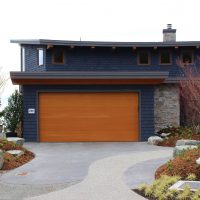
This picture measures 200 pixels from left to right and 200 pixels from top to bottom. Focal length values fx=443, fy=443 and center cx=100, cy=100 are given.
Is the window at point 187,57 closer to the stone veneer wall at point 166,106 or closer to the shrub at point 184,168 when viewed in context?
the stone veneer wall at point 166,106

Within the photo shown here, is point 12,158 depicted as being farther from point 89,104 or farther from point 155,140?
point 155,140

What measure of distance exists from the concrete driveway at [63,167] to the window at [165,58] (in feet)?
27.5

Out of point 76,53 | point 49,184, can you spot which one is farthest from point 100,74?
point 49,184

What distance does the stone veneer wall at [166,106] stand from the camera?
983 inches

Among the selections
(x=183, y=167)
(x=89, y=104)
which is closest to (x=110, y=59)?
(x=89, y=104)

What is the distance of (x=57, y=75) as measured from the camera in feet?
72.3

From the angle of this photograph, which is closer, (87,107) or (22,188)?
(22,188)

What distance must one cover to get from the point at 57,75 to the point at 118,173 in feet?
32.2

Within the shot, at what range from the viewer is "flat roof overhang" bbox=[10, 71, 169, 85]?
21984 millimetres

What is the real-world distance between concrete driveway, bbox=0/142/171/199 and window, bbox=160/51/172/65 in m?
8.39

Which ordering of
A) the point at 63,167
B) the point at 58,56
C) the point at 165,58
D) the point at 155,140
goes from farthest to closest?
the point at 165,58
the point at 58,56
the point at 155,140
the point at 63,167

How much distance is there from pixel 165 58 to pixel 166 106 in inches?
167

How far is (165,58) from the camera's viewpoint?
91.9 ft

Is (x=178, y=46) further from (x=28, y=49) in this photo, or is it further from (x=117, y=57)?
(x=28, y=49)
